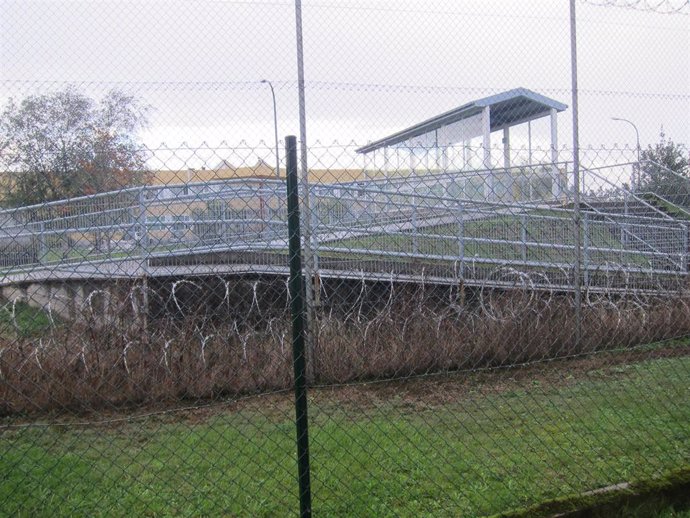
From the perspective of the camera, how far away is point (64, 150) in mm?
4254

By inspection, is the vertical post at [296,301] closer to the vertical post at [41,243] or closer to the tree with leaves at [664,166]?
the vertical post at [41,243]

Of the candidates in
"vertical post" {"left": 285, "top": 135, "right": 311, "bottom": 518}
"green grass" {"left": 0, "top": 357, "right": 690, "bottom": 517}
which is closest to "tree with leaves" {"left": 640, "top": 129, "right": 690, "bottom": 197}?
"green grass" {"left": 0, "top": 357, "right": 690, "bottom": 517}

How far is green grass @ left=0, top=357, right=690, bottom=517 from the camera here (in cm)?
357

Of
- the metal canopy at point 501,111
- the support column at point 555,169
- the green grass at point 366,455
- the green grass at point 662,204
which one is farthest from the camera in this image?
the green grass at point 662,204

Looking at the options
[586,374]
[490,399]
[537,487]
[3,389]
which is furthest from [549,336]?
[3,389]

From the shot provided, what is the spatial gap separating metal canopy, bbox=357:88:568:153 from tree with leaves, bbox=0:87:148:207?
239cm

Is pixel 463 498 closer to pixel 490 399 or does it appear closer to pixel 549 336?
pixel 490 399

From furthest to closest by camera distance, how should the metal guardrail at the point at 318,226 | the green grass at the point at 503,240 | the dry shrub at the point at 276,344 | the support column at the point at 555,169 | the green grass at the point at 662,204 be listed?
the green grass at the point at 662,204, the green grass at the point at 503,240, the support column at the point at 555,169, the dry shrub at the point at 276,344, the metal guardrail at the point at 318,226

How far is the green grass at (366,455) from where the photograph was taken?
3.57m

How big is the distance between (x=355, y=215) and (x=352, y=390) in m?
1.92

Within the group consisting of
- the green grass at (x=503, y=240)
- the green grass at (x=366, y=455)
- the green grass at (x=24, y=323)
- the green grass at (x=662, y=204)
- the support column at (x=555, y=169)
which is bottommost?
the green grass at (x=366, y=455)

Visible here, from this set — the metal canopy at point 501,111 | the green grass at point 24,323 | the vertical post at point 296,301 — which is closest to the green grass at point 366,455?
the vertical post at point 296,301

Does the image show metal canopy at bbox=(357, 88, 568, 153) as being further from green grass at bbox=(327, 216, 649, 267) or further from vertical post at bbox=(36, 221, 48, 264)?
vertical post at bbox=(36, 221, 48, 264)

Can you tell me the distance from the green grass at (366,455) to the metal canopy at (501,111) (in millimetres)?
2481
